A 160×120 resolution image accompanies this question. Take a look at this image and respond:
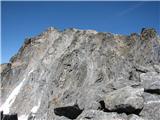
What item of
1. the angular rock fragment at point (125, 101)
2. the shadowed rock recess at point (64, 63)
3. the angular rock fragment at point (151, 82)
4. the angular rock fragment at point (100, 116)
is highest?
the shadowed rock recess at point (64, 63)

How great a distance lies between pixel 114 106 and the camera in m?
20.3

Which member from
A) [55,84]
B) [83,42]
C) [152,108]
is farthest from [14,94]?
[152,108]

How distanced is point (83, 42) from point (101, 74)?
13.6 meters

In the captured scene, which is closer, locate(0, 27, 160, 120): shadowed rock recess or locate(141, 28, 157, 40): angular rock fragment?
locate(0, 27, 160, 120): shadowed rock recess

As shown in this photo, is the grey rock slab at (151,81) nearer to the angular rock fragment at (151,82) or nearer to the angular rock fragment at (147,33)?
the angular rock fragment at (151,82)

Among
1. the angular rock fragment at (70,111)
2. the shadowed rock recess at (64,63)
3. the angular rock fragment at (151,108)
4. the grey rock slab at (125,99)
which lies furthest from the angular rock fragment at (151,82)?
the shadowed rock recess at (64,63)

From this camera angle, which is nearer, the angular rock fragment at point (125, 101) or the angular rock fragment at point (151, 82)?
the angular rock fragment at point (125, 101)

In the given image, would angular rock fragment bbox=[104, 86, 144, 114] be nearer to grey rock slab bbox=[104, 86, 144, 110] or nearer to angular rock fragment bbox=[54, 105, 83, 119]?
grey rock slab bbox=[104, 86, 144, 110]

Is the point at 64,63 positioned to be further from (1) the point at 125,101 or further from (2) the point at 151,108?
(2) the point at 151,108

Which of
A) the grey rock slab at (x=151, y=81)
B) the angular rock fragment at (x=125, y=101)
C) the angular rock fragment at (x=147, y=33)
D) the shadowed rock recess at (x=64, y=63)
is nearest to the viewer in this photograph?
the angular rock fragment at (x=125, y=101)

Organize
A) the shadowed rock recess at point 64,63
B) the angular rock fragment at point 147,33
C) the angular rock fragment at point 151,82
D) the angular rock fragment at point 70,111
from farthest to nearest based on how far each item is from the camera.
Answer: the angular rock fragment at point 147,33
the shadowed rock recess at point 64,63
the angular rock fragment at point 70,111
the angular rock fragment at point 151,82

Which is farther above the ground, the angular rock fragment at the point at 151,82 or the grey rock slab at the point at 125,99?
the angular rock fragment at the point at 151,82

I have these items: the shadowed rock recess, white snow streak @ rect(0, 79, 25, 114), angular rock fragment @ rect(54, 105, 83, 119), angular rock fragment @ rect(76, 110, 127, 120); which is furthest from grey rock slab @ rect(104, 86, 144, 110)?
white snow streak @ rect(0, 79, 25, 114)

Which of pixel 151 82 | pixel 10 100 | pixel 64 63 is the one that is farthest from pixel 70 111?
pixel 10 100
